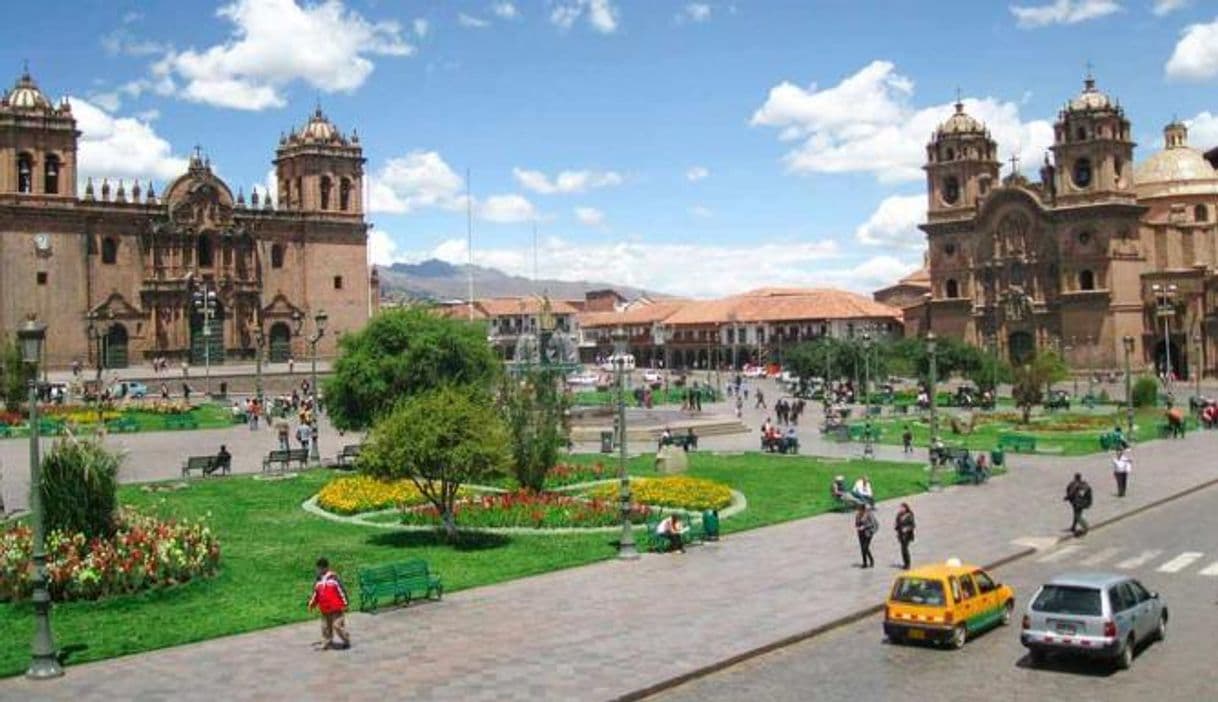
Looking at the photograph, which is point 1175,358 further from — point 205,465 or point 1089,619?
point 1089,619

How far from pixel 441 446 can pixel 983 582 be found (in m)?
9.43

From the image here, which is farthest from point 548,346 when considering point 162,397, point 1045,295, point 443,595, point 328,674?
point 1045,295

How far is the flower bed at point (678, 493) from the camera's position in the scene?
25531 mm

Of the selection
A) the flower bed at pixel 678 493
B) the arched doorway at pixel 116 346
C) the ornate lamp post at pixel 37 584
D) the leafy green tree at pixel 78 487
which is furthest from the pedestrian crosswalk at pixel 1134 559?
the arched doorway at pixel 116 346

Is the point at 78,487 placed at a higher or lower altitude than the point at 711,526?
higher

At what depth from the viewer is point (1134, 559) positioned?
20516 millimetres

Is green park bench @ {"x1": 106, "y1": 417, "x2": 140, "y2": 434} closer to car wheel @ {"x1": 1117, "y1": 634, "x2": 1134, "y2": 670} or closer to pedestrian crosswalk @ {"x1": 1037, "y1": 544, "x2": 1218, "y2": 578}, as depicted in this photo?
pedestrian crosswalk @ {"x1": 1037, "y1": 544, "x2": 1218, "y2": 578}

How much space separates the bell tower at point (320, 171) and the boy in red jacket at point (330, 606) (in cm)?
6588

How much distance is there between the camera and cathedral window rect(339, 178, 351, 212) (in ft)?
259

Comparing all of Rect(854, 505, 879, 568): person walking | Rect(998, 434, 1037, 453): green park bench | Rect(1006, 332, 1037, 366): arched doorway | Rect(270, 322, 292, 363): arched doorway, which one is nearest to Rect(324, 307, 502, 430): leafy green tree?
Rect(854, 505, 879, 568): person walking

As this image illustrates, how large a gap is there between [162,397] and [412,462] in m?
39.0

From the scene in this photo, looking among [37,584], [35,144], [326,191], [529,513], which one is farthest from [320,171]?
[37,584]

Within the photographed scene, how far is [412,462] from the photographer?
20906 mm

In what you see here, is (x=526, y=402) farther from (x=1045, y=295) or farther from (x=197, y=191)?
(x=1045, y=295)
